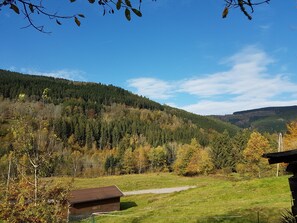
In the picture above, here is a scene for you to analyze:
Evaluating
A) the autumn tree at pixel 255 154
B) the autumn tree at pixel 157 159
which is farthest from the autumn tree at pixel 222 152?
the autumn tree at pixel 255 154

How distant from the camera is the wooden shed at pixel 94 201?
52969 millimetres

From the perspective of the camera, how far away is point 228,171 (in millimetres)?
107250

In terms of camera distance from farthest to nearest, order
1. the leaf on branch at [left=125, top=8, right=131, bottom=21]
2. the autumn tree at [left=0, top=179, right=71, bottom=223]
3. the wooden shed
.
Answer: the wooden shed → the autumn tree at [left=0, top=179, right=71, bottom=223] → the leaf on branch at [left=125, top=8, right=131, bottom=21]

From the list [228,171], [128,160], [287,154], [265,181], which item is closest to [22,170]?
[287,154]

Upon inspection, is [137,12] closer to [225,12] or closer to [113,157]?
[225,12]

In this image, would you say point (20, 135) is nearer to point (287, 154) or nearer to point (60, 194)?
point (60, 194)

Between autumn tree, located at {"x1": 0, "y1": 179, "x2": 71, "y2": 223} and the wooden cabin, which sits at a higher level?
the wooden cabin

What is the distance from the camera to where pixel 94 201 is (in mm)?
55219

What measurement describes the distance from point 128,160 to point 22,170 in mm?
133490

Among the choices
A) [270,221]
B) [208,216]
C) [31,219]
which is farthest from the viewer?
[208,216]

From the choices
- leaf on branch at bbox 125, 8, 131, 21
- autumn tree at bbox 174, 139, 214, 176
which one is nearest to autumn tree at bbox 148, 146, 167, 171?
autumn tree at bbox 174, 139, 214, 176

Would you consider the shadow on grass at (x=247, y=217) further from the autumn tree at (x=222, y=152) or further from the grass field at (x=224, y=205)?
the autumn tree at (x=222, y=152)

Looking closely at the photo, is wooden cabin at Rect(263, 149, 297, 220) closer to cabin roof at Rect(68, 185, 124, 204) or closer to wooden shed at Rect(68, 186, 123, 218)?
wooden shed at Rect(68, 186, 123, 218)

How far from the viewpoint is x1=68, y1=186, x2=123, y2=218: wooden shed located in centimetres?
5297
